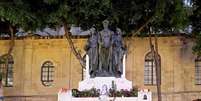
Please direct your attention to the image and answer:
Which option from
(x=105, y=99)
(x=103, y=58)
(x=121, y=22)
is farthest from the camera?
(x=121, y=22)

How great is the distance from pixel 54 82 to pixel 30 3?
1586 centimetres

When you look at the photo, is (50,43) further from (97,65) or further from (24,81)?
(97,65)

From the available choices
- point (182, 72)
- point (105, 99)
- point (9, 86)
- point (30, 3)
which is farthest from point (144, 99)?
point (9, 86)

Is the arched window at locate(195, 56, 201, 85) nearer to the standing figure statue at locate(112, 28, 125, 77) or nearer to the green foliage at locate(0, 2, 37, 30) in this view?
the green foliage at locate(0, 2, 37, 30)

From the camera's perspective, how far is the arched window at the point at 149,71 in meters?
47.3

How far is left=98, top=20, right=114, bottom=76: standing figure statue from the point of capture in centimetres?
2558

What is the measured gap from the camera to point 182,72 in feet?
154

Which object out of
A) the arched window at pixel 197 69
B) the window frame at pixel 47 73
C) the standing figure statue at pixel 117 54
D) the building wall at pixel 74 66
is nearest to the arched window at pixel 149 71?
the building wall at pixel 74 66

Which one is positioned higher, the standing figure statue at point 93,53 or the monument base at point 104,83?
the standing figure statue at point 93,53

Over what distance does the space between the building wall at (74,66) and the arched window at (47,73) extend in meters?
0.28

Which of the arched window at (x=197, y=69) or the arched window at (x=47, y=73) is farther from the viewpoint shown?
the arched window at (x=47, y=73)

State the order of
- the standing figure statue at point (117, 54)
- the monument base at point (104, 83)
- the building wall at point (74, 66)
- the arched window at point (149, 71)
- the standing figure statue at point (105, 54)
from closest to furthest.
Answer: the monument base at point (104, 83), the standing figure statue at point (105, 54), the standing figure statue at point (117, 54), the building wall at point (74, 66), the arched window at point (149, 71)

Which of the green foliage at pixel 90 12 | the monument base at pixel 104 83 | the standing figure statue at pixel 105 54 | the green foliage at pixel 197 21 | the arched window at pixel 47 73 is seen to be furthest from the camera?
the arched window at pixel 47 73

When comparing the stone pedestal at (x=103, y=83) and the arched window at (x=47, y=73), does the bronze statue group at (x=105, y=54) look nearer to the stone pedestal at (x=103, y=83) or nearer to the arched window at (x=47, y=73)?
the stone pedestal at (x=103, y=83)
